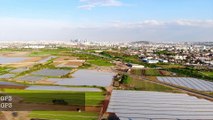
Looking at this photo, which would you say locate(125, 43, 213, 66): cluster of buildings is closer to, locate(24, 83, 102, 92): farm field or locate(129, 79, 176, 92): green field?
locate(129, 79, 176, 92): green field

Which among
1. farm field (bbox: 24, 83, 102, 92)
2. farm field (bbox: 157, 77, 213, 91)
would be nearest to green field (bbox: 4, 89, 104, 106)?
farm field (bbox: 24, 83, 102, 92)

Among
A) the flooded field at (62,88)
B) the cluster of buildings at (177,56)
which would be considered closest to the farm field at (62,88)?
the flooded field at (62,88)

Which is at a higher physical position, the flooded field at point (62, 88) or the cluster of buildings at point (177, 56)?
the flooded field at point (62, 88)

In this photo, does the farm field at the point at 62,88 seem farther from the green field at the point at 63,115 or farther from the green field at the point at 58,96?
the green field at the point at 63,115

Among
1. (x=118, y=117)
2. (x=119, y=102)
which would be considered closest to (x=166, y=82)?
(x=119, y=102)

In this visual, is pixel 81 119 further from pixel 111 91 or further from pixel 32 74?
pixel 32 74

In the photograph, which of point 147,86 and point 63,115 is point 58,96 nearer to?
point 63,115

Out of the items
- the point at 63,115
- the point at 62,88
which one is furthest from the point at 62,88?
the point at 63,115
